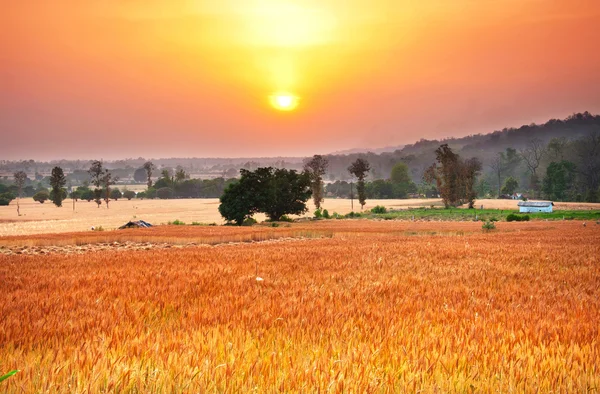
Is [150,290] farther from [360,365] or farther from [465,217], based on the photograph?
[465,217]

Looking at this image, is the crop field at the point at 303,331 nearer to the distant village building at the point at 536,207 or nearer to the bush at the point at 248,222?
the bush at the point at 248,222

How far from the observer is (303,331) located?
6.30 m

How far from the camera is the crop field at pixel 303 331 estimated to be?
4.21 metres

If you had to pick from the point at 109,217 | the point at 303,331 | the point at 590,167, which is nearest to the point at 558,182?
the point at 590,167

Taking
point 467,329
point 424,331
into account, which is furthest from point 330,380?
point 467,329

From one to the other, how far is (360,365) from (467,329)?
277 centimetres

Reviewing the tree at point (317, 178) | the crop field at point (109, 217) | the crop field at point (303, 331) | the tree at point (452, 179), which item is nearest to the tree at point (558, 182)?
the crop field at point (109, 217)

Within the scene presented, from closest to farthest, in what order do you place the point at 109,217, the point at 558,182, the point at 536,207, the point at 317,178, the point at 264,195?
the point at 264,195
the point at 536,207
the point at 317,178
the point at 109,217
the point at 558,182

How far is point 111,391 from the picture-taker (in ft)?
12.5

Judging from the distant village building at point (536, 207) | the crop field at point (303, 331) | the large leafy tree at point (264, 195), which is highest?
the large leafy tree at point (264, 195)

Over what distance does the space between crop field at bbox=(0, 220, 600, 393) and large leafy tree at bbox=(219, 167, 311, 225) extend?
70398 mm

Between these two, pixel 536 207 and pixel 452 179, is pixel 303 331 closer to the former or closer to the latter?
pixel 536 207

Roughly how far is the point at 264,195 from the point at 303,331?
80187mm

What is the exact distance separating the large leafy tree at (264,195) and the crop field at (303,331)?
70.4 m
